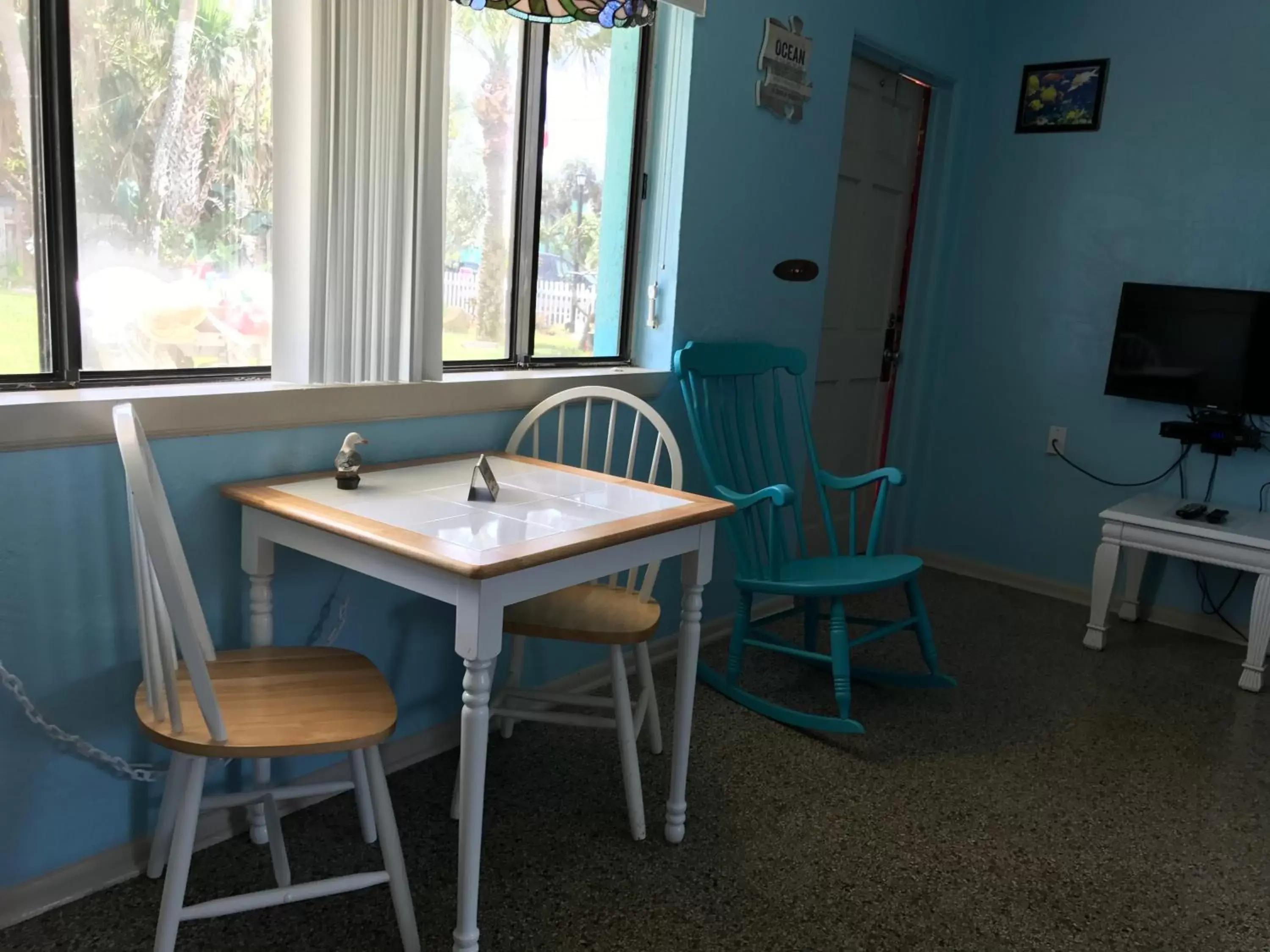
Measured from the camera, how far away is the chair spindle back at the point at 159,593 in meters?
1.27

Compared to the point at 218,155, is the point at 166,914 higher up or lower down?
lower down

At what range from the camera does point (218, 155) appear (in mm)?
1843

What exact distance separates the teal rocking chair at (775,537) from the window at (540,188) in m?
0.32

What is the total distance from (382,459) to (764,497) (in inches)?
34.4

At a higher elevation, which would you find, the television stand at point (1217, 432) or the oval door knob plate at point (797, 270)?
the oval door knob plate at point (797, 270)

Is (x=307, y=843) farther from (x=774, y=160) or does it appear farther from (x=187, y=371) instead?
(x=774, y=160)

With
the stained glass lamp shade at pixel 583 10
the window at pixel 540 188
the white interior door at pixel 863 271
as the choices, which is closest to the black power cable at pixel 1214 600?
the white interior door at pixel 863 271

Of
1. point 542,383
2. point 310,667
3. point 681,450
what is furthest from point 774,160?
point 310,667

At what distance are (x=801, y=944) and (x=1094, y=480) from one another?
2563mm

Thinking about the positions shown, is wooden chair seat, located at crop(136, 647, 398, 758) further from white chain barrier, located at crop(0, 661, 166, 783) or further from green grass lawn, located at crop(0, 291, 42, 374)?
green grass lawn, located at crop(0, 291, 42, 374)

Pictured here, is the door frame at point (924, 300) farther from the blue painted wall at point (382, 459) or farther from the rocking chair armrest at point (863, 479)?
the rocking chair armrest at point (863, 479)

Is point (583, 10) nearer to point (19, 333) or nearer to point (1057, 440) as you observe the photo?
point (19, 333)

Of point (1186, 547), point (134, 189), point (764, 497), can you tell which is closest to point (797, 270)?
point (764, 497)

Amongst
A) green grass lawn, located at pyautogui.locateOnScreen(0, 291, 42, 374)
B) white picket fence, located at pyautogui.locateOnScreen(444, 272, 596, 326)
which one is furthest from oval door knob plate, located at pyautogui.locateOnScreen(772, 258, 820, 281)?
green grass lawn, located at pyautogui.locateOnScreen(0, 291, 42, 374)
